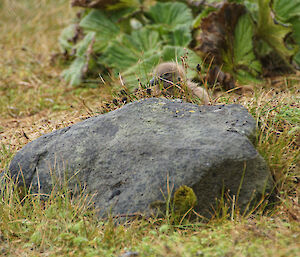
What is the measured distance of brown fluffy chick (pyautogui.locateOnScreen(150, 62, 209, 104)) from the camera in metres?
3.47

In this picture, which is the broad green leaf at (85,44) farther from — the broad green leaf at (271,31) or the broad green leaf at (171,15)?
the broad green leaf at (271,31)

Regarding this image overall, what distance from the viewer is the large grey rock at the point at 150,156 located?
2570 mm

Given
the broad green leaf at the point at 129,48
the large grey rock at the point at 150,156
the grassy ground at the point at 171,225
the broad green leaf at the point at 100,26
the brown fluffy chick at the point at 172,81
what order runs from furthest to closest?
the broad green leaf at the point at 100,26 < the broad green leaf at the point at 129,48 < the brown fluffy chick at the point at 172,81 < the large grey rock at the point at 150,156 < the grassy ground at the point at 171,225

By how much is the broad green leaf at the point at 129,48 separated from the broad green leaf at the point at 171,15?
0.96 feet


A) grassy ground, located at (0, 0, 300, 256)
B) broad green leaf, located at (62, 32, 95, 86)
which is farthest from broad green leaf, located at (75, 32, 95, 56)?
grassy ground, located at (0, 0, 300, 256)

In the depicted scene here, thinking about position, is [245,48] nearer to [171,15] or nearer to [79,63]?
[171,15]

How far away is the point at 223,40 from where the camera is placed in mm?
4969

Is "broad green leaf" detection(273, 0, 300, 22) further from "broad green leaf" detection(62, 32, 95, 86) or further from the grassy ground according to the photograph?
"broad green leaf" detection(62, 32, 95, 86)

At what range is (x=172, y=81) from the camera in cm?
380

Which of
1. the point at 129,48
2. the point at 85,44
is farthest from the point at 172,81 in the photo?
the point at 85,44

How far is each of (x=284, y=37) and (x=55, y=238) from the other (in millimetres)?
3803

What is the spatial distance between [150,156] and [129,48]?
3090 millimetres

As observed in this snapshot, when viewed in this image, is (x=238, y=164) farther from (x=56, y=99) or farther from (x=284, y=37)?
(x=56, y=99)

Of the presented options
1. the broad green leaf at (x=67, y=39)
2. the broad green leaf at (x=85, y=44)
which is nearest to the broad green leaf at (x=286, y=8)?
the broad green leaf at (x=85, y=44)
